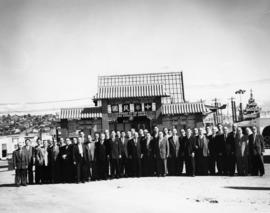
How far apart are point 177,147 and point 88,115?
21.2 meters

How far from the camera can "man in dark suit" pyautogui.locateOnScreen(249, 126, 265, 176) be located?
37.7 ft

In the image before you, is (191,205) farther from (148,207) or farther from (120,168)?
(120,168)

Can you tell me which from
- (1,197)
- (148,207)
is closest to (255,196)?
(148,207)

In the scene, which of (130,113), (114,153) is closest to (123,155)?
(114,153)

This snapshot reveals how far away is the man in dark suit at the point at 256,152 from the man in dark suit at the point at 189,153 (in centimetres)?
227

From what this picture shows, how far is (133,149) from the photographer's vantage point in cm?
1307

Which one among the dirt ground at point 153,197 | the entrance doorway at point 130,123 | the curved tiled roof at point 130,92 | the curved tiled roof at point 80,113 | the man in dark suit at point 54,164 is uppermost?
the curved tiled roof at point 130,92

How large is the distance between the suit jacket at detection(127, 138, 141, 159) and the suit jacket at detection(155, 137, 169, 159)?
782 mm

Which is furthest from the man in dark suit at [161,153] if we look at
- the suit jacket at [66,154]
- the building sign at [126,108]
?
the building sign at [126,108]

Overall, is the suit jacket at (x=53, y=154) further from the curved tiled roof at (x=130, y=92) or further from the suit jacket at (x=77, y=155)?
the curved tiled roof at (x=130, y=92)

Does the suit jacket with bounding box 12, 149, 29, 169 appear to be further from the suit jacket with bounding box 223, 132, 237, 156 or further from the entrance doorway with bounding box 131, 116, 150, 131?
the entrance doorway with bounding box 131, 116, 150, 131

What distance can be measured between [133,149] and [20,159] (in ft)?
15.7

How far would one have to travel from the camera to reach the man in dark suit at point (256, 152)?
11477 mm

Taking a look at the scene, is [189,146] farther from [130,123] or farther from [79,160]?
[130,123]
